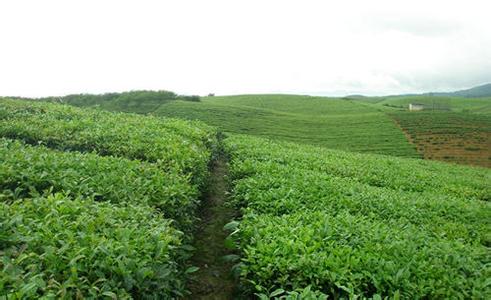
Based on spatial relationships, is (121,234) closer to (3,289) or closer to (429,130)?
(3,289)

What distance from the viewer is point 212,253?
640 centimetres

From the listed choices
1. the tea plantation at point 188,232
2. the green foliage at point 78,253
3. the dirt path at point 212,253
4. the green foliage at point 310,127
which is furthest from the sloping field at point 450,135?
the green foliage at point 78,253

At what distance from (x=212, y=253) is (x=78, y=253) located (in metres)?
3.60

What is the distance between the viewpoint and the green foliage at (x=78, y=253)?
2.68 m

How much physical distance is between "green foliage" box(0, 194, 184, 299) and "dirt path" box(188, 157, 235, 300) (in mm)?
1359

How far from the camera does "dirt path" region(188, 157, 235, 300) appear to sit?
5.16 meters

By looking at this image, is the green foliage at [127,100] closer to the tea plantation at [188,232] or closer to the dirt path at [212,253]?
the dirt path at [212,253]

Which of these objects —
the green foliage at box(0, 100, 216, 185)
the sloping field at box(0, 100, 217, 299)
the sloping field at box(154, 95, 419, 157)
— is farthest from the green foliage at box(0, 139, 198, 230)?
the sloping field at box(154, 95, 419, 157)

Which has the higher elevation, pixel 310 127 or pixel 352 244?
pixel 352 244

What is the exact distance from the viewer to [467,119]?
5369 centimetres

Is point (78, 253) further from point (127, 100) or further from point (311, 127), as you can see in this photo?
point (127, 100)

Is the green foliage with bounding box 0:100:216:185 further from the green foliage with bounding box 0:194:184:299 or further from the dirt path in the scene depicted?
the green foliage with bounding box 0:194:184:299

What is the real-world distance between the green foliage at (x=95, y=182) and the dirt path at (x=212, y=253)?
0.76 meters

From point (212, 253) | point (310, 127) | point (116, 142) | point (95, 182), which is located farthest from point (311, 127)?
point (95, 182)
